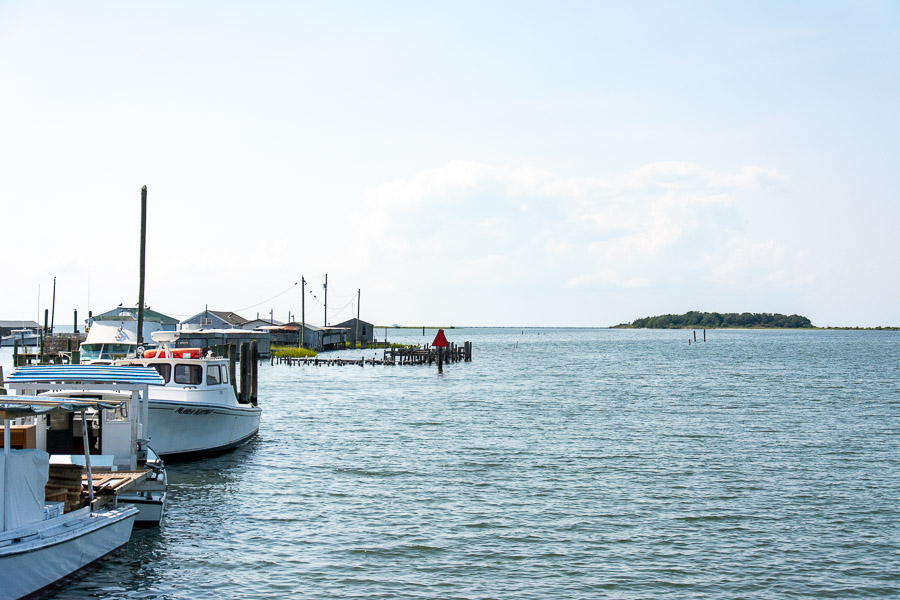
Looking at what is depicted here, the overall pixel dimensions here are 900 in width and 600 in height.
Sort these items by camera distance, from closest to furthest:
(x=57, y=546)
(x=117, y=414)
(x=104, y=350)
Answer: (x=57, y=546) < (x=117, y=414) < (x=104, y=350)

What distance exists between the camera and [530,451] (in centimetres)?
2580

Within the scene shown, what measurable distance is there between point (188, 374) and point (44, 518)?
12.4 meters

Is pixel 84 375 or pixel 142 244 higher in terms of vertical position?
pixel 142 244

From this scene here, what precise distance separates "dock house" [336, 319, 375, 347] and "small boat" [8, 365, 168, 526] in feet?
315

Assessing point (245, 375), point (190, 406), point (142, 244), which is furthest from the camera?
point (245, 375)

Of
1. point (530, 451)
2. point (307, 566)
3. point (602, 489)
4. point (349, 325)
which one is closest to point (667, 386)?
point (530, 451)

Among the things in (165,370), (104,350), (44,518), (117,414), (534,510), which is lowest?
(534,510)

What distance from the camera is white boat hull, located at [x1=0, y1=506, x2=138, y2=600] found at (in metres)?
11.2

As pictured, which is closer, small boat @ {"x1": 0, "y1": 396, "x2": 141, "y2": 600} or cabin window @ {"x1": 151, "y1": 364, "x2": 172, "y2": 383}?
small boat @ {"x1": 0, "y1": 396, "x2": 141, "y2": 600}

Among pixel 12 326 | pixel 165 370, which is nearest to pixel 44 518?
pixel 165 370

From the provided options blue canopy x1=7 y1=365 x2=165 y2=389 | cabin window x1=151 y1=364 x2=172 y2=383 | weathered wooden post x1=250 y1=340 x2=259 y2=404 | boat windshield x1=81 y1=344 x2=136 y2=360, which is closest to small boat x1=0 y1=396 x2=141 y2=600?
blue canopy x1=7 y1=365 x2=165 y2=389

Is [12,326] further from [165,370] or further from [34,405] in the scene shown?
[34,405]

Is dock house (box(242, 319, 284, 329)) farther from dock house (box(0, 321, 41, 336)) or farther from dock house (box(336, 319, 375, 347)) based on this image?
dock house (box(0, 321, 41, 336))

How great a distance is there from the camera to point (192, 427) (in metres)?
23.3
